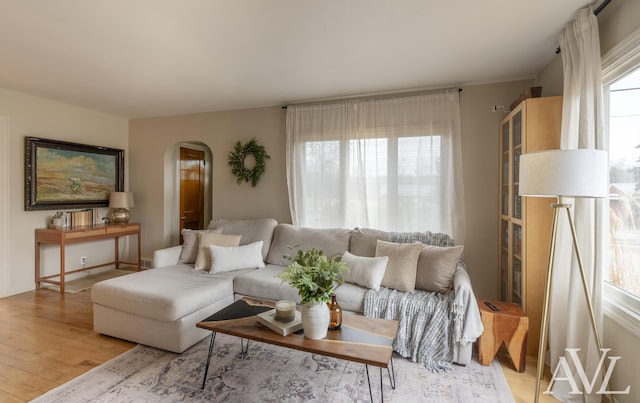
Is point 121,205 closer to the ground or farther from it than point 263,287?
farther from it

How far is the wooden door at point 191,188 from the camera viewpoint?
17.3 ft

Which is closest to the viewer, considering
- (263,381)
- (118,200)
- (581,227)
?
(581,227)

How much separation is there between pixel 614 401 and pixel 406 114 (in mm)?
2799

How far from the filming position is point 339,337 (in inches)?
71.6

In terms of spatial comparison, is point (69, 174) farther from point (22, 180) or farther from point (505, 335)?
point (505, 335)

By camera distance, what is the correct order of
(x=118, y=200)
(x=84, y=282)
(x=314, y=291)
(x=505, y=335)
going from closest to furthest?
(x=314, y=291)
(x=505, y=335)
(x=84, y=282)
(x=118, y=200)

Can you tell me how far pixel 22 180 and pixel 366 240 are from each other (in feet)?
14.1

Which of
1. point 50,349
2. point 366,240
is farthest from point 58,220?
point 366,240

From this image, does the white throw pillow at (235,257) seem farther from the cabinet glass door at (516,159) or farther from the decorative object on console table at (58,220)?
the cabinet glass door at (516,159)

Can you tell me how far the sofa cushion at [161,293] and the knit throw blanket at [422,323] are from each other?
1.40m

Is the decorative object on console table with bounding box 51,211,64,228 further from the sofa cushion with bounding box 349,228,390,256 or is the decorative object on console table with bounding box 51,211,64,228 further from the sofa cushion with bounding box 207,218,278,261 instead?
the sofa cushion with bounding box 349,228,390,256

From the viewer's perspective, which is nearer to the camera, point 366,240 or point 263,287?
point 263,287

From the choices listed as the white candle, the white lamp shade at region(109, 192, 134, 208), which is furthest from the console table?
the white candle

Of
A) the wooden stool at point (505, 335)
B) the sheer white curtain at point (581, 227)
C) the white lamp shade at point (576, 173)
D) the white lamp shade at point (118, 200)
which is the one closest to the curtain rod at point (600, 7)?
the sheer white curtain at point (581, 227)
